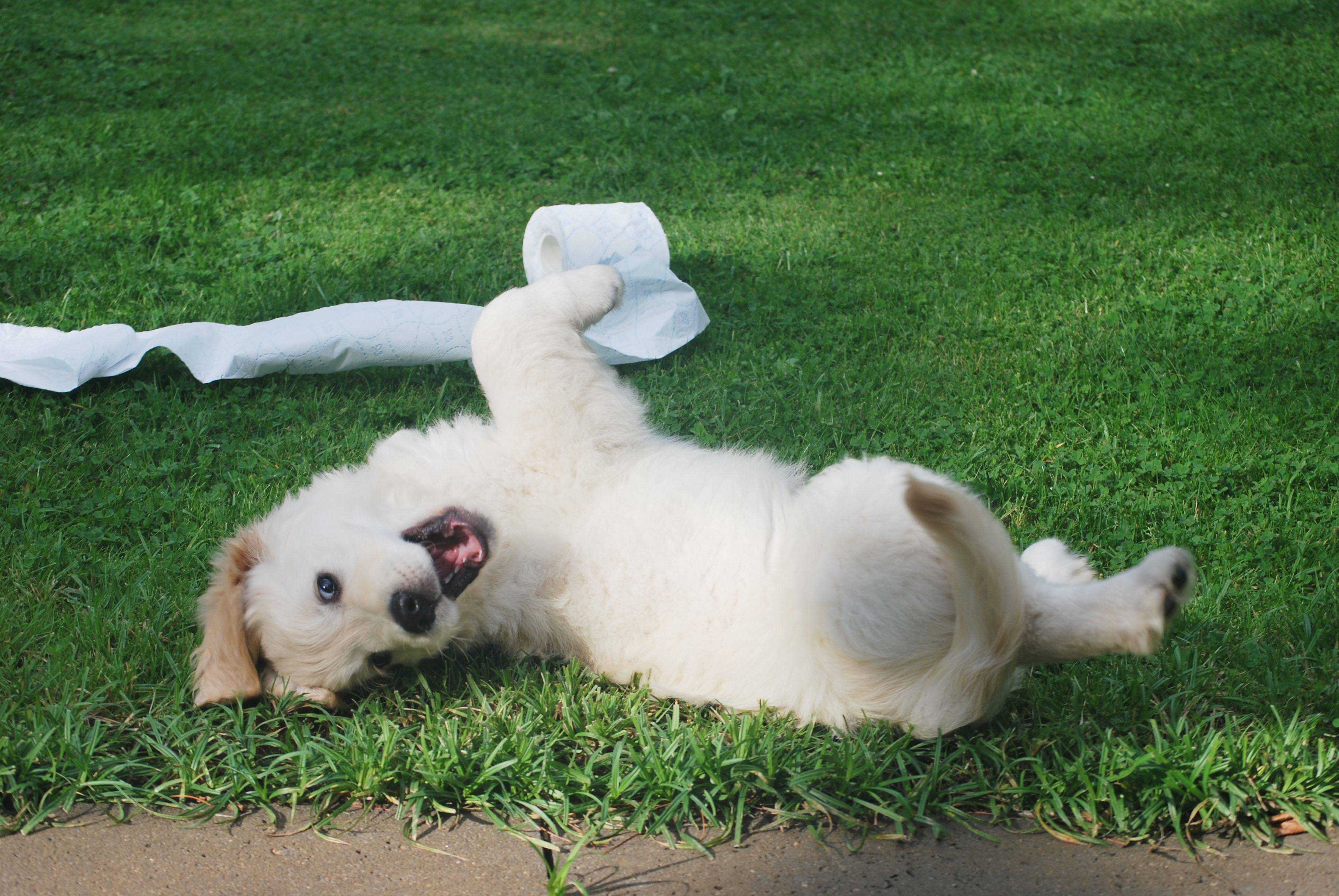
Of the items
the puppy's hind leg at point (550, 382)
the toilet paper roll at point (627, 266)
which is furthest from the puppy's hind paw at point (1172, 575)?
the toilet paper roll at point (627, 266)

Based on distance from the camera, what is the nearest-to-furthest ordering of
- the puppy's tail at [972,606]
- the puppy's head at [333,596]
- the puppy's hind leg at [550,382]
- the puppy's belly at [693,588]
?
the puppy's tail at [972,606] → the puppy's belly at [693,588] → the puppy's head at [333,596] → the puppy's hind leg at [550,382]

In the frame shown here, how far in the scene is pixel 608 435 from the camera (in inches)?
104

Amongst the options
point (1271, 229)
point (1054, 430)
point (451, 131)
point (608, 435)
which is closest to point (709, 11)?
point (451, 131)

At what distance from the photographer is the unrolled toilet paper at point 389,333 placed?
3.65 meters

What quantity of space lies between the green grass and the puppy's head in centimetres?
13

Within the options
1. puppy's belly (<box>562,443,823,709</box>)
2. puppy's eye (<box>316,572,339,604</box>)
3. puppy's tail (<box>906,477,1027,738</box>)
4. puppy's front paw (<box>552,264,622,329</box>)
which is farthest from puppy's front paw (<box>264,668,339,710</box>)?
puppy's tail (<box>906,477,1027,738</box>)

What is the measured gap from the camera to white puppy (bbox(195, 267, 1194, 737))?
81.6 inches

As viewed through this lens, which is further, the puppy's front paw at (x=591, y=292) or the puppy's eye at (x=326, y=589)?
the puppy's front paw at (x=591, y=292)

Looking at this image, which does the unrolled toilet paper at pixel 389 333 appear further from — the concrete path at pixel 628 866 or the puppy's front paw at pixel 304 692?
the concrete path at pixel 628 866

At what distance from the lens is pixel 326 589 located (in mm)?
2459

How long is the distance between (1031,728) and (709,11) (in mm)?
6944

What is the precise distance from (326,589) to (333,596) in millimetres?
28

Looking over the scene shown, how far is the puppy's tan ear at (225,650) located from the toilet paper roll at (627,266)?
1.79 m

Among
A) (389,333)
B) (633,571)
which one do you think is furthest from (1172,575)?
(389,333)
